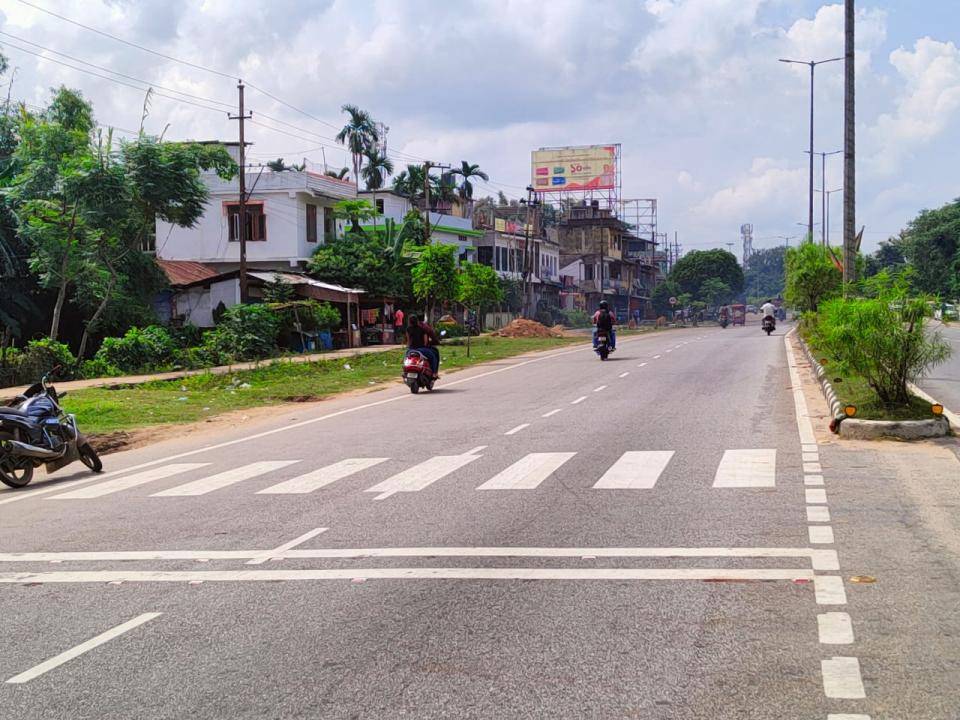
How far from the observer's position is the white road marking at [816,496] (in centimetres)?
935

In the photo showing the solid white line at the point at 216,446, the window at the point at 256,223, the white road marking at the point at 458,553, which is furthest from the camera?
the window at the point at 256,223

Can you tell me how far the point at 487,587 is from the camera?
6.71 m

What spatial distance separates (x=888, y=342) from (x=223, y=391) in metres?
16.3

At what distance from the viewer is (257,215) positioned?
49.3 metres

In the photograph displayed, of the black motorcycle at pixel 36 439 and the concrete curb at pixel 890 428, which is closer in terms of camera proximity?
the black motorcycle at pixel 36 439

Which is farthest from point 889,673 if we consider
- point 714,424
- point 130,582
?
point 714,424

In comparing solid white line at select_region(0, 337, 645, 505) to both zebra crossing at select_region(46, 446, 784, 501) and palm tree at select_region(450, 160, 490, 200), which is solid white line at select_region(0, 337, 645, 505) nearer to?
zebra crossing at select_region(46, 446, 784, 501)

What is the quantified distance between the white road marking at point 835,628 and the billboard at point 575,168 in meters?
92.1

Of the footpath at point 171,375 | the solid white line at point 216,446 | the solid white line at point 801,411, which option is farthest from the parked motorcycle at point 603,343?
the footpath at point 171,375

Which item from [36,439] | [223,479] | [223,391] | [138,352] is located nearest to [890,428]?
[223,479]

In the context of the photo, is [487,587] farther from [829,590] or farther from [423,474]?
[423,474]

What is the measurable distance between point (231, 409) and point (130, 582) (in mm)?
14921

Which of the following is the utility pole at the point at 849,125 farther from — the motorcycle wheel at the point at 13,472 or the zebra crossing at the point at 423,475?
the motorcycle wheel at the point at 13,472

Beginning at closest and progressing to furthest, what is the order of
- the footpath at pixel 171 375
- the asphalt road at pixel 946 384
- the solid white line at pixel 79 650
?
1. the solid white line at pixel 79 650
2. the asphalt road at pixel 946 384
3. the footpath at pixel 171 375
